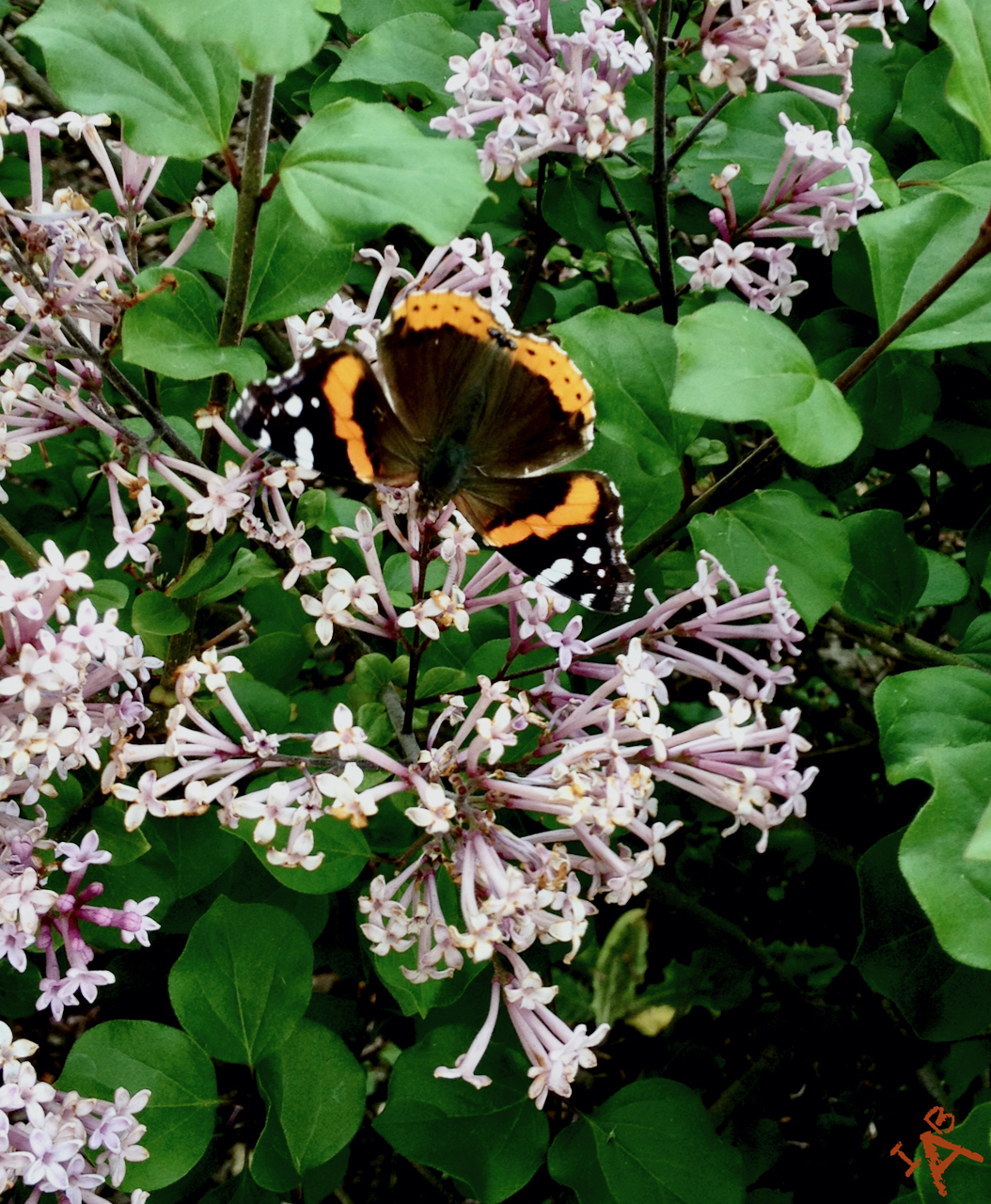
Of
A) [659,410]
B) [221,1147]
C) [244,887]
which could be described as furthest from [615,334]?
[221,1147]

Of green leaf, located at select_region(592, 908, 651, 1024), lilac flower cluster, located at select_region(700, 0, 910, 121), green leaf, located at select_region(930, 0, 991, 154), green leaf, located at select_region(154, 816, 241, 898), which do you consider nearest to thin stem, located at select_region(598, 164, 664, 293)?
lilac flower cluster, located at select_region(700, 0, 910, 121)

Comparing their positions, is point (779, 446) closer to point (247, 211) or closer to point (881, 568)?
point (881, 568)

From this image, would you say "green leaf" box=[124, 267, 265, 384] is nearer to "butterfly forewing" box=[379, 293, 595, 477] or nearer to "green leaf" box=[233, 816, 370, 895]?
"butterfly forewing" box=[379, 293, 595, 477]

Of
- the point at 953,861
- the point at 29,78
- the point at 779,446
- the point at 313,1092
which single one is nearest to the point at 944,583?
the point at 779,446

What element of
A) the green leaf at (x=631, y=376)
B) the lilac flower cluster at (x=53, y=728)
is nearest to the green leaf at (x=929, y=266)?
the green leaf at (x=631, y=376)

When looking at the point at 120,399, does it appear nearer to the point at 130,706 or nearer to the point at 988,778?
the point at 130,706

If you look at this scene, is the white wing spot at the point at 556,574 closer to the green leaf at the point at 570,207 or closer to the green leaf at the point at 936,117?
the green leaf at the point at 570,207
